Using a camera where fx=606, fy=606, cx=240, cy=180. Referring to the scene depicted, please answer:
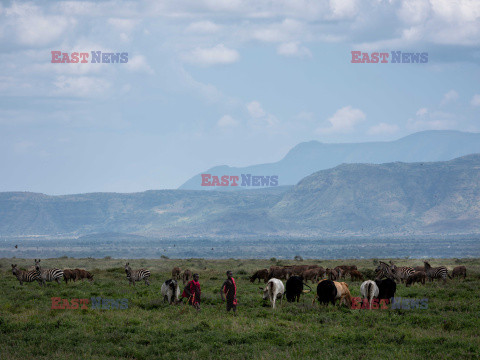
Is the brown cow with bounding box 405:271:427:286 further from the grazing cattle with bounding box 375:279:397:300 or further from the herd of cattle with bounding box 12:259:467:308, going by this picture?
the grazing cattle with bounding box 375:279:397:300

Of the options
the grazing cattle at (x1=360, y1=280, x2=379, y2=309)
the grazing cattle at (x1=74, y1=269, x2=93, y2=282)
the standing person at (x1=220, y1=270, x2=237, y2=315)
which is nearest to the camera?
the standing person at (x1=220, y1=270, x2=237, y2=315)

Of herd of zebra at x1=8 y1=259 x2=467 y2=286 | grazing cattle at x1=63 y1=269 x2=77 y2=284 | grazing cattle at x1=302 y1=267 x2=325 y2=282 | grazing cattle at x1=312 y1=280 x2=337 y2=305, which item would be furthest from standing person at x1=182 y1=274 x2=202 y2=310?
grazing cattle at x1=63 y1=269 x2=77 y2=284

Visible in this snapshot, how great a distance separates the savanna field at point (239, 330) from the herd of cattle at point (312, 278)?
0.55 metres

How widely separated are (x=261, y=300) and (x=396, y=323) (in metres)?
7.40

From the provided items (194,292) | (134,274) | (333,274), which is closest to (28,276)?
(134,274)

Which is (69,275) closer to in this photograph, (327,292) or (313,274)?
(313,274)

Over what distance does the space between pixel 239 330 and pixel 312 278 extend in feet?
57.3

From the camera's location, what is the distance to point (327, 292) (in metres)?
25.6

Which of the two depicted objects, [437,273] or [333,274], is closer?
[333,274]

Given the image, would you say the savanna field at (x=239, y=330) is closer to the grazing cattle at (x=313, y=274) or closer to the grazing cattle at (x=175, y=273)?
the grazing cattle at (x=313, y=274)

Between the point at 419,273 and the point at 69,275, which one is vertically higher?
the point at 419,273

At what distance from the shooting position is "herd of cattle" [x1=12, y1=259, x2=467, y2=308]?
25.8 metres

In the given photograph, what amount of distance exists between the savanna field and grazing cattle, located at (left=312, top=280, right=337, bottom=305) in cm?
49

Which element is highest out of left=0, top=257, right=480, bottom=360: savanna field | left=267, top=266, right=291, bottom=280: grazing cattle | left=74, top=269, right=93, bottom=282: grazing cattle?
left=267, top=266, right=291, bottom=280: grazing cattle
